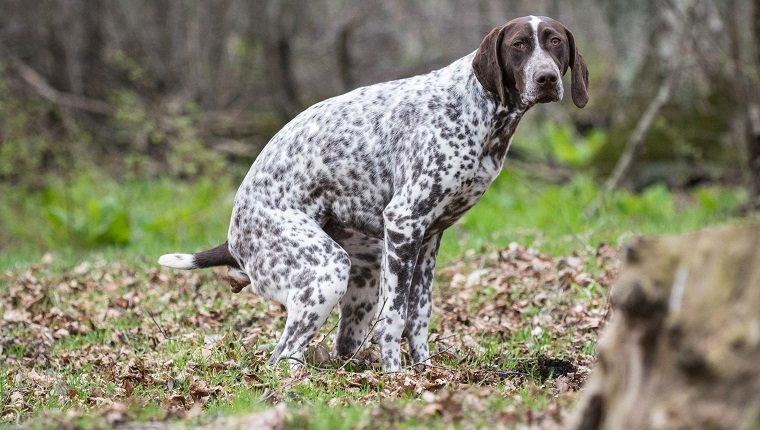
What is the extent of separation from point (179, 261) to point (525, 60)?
223 cm

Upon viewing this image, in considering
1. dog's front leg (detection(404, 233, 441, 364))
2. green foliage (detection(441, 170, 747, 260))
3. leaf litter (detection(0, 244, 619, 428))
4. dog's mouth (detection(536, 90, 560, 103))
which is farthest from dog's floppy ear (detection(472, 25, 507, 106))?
green foliage (detection(441, 170, 747, 260))

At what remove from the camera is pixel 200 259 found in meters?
5.63

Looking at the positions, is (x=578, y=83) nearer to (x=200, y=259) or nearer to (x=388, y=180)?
(x=388, y=180)

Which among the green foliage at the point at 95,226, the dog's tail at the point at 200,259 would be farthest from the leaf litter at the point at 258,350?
the green foliage at the point at 95,226

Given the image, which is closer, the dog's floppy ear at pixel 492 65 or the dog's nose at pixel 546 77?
the dog's nose at pixel 546 77

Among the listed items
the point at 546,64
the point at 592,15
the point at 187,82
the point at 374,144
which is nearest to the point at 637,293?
the point at 546,64

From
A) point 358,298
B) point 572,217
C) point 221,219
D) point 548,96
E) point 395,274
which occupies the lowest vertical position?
point 221,219

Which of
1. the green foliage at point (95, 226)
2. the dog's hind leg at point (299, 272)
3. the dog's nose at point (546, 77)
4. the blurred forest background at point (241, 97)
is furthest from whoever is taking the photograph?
the blurred forest background at point (241, 97)

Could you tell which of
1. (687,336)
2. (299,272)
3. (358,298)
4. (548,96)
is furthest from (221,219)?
(687,336)

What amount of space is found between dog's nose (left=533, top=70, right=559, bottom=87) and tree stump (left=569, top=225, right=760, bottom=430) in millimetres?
2072

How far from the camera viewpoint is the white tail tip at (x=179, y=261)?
5555 millimetres

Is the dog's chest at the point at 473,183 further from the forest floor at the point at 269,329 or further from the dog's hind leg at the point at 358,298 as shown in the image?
the forest floor at the point at 269,329

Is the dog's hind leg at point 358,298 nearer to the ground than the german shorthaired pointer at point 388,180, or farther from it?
nearer to the ground

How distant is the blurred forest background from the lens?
11.4 metres
